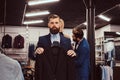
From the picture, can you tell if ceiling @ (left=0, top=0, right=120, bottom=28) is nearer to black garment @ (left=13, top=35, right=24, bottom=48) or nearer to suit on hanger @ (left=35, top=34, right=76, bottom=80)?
black garment @ (left=13, top=35, right=24, bottom=48)

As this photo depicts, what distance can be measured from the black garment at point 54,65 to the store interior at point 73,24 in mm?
2934

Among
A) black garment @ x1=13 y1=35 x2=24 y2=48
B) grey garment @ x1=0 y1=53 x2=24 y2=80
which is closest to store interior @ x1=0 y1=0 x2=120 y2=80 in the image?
black garment @ x1=13 y1=35 x2=24 y2=48

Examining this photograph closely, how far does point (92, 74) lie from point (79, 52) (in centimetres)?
259

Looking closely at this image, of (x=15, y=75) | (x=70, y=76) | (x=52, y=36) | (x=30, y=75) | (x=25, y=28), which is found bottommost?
(x=30, y=75)

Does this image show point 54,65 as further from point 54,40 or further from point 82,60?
point 82,60

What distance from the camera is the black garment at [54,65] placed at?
3012 millimetres

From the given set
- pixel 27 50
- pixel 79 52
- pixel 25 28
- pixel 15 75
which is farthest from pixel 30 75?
pixel 15 75

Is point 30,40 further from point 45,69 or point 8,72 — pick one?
point 8,72

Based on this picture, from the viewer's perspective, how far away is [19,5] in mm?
9031

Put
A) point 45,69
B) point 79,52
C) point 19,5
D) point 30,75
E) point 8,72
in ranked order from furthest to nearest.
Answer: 1. point 30,75
2. point 19,5
3. point 79,52
4. point 45,69
5. point 8,72

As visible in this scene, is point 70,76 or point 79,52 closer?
point 70,76

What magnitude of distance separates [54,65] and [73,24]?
1056cm

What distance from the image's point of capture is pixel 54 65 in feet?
9.95

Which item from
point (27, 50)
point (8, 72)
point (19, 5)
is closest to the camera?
point (8, 72)
